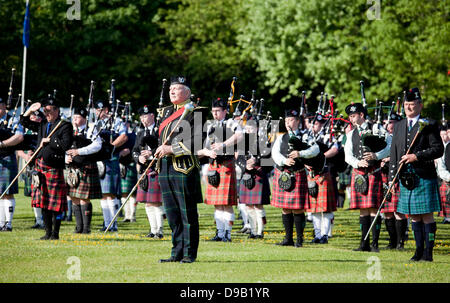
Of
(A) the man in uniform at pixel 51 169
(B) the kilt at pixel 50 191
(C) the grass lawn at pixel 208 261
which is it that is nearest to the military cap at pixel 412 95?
(C) the grass lawn at pixel 208 261

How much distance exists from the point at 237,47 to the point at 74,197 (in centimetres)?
2055

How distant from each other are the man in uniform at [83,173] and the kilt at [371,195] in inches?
130

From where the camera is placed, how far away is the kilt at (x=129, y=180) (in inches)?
458

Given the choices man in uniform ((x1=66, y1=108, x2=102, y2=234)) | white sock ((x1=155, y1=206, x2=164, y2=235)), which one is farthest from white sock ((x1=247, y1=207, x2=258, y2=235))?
man in uniform ((x1=66, y1=108, x2=102, y2=234))

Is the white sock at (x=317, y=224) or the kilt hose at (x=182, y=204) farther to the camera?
the white sock at (x=317, y=224)

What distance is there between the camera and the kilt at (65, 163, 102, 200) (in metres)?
9.75

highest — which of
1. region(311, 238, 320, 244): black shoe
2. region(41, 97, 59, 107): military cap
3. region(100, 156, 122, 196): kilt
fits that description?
region(41, 97, 59, 107): military cap

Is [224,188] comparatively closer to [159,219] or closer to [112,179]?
[159,219]

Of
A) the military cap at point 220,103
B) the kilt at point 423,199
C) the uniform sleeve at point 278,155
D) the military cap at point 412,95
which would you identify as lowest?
the kilt at point 423,199

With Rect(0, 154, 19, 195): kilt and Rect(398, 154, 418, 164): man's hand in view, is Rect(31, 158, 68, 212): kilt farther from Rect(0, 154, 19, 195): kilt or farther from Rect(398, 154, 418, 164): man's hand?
Rect(398, 154, 418, 164): man's hand

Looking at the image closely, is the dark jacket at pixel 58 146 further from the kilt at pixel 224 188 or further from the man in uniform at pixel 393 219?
the man in uniform at pixel 393 219

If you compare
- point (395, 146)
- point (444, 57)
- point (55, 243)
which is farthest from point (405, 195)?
point (444, 57)

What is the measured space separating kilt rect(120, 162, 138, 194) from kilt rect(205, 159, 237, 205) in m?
2.43

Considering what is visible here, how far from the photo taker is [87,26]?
28516mm
